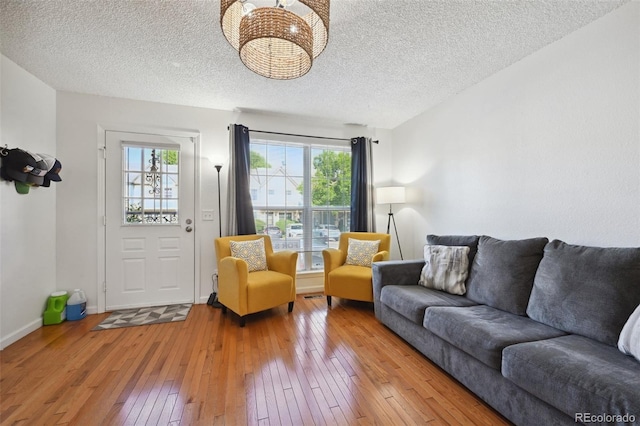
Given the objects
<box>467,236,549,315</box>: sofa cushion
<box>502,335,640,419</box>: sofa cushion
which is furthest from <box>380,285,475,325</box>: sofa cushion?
<box>502,335,640,419</box>: sofa cushion

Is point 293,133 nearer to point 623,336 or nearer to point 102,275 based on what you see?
point 102,275

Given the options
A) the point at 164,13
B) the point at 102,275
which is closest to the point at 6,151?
the point at 102,275

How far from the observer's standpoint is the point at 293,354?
2098 mm

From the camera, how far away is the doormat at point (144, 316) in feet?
8.72

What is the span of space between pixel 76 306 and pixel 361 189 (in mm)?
3595

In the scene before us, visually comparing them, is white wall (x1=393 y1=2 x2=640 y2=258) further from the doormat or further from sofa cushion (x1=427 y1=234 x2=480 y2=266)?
the doormat

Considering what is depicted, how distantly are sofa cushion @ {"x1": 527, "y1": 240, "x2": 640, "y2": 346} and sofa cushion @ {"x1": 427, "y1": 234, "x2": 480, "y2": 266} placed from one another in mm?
621

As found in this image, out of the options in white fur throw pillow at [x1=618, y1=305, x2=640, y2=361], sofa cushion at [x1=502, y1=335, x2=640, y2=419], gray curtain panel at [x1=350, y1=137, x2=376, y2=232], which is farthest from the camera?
gray curtain panel at [x1=350, y1=137, x2=376, y2=232]

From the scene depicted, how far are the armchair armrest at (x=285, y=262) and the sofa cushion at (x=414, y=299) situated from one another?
103cm

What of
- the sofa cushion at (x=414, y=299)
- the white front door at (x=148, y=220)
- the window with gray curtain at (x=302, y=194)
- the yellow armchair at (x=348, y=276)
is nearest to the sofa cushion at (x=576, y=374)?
the sofa cushion at (x=414, y=299)

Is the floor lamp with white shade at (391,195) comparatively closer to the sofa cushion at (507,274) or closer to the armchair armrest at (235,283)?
the sofa cushion at (507,274)

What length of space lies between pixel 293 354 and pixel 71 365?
1.64 meters

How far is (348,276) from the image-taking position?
3018mm

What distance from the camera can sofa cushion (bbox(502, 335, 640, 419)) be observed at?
3.34 feet
